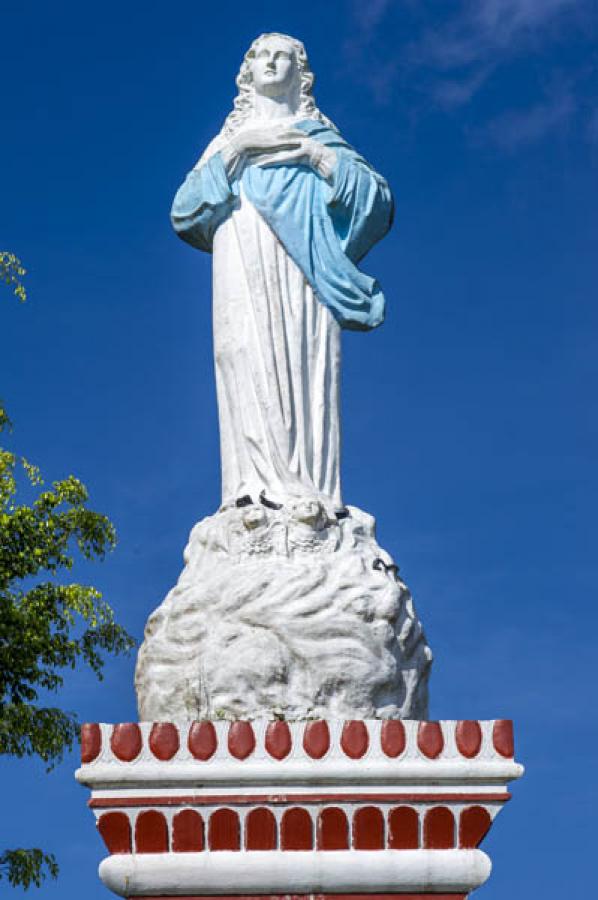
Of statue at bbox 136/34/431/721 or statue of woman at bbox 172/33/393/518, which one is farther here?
statue of woman at bbox 172/33/393/518

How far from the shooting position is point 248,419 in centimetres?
1256

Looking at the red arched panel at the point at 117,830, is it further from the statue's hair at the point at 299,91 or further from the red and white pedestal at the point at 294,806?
the statue's hair at the point at 299,91

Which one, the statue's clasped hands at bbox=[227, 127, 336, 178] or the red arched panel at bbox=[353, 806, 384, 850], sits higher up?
the statue's clasped hands at bbox=[227, 127, 336, 178]

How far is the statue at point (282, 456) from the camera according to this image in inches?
456

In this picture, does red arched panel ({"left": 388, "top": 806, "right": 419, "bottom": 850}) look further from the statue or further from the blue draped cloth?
the blue draped cloth

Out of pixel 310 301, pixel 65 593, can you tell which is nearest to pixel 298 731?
pixel 310 301

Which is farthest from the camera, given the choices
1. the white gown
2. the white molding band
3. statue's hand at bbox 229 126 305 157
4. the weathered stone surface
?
statue's hand at bbox 229 126 305 157

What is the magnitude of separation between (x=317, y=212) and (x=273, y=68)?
1161 mm

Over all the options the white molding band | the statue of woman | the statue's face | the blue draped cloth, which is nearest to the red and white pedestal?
the white molding band

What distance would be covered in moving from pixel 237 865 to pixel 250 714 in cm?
98

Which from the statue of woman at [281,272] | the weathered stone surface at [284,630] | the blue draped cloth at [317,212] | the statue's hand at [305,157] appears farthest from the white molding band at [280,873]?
the statue's hand at [305,157]

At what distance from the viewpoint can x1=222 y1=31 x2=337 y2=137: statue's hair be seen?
1355 centimetres

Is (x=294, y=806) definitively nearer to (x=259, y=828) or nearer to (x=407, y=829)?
(x=259, y=828)

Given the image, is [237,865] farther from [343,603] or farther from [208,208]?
[208,208]
